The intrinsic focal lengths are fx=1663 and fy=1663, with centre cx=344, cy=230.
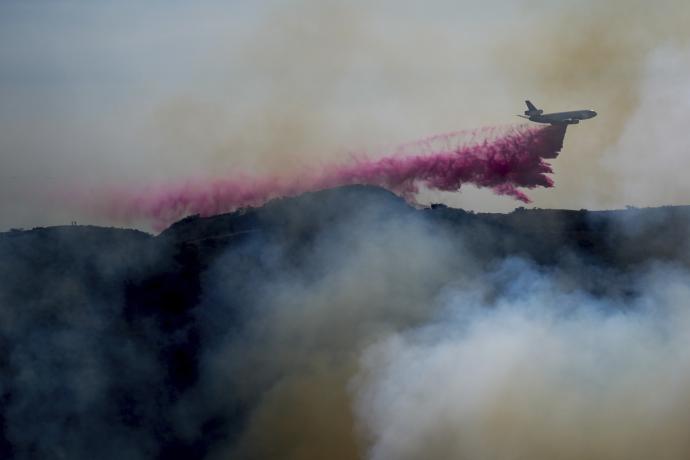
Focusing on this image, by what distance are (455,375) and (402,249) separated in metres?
13.6

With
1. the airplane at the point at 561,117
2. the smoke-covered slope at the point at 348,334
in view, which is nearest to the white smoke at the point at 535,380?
the smoke-covered slope at the point at 348,334

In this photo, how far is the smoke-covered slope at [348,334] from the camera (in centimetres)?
7156

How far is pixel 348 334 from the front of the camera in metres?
79.2

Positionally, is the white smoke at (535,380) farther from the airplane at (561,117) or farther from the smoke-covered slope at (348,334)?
the airplane at (561,117)

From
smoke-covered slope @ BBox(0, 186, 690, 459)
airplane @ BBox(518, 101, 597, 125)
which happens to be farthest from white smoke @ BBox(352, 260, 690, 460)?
airplane @ BBox(518, 101, 597, 125)

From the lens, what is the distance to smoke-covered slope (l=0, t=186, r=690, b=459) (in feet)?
235

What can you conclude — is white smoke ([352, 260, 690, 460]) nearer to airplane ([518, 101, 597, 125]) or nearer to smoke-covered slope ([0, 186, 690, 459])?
smoke-covered slope ([0, 186, 690, 459])

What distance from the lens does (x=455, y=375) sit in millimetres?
73188

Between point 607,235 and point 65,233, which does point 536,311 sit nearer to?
point 607,235

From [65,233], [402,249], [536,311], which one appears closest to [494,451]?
[536,311]

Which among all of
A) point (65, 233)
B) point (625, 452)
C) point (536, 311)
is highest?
point (65, 233)

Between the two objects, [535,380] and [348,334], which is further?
[348,334]

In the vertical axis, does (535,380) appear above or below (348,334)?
below

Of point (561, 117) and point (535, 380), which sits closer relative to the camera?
point (535, 380)
